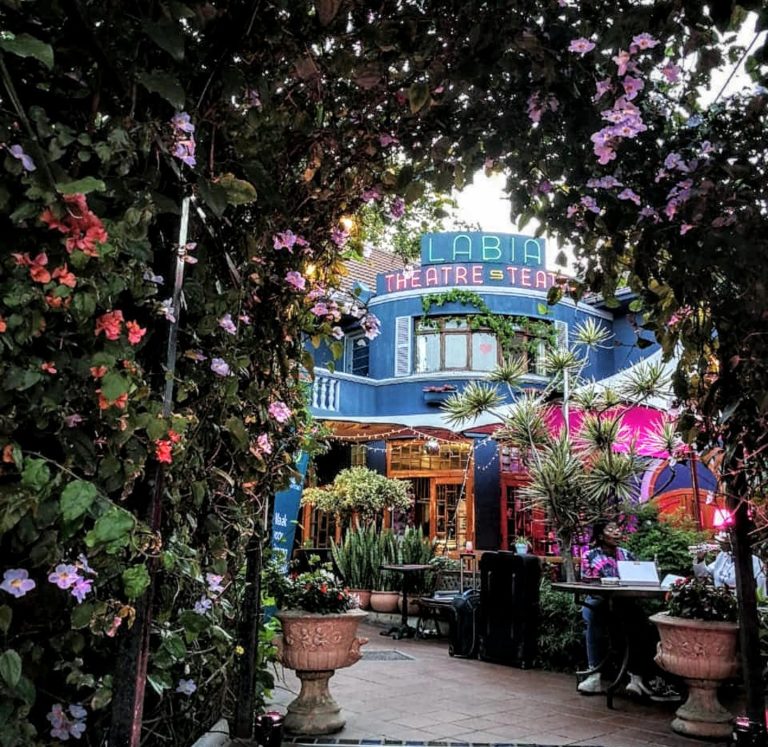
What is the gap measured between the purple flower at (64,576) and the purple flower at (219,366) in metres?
0.72

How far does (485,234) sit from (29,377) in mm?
13981

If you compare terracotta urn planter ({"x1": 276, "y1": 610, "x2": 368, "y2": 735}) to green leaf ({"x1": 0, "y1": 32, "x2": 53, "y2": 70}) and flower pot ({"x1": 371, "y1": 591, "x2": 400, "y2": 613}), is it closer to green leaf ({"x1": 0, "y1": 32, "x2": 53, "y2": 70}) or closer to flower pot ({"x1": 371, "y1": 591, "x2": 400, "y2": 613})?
green leaf ({"x1": 0, "y1": 32, "x2": 53, "y2": 70})

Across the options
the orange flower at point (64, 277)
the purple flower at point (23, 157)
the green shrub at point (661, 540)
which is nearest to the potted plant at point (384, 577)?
the green shrub at point (661, 540)

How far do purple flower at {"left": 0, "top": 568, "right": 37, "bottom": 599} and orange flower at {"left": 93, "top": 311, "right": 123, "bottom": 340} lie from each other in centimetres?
45

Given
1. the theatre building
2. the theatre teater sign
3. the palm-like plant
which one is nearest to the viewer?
the palm-like plant

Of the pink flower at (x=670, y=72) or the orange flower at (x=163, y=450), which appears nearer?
the orange flower at (x=163, y=450)

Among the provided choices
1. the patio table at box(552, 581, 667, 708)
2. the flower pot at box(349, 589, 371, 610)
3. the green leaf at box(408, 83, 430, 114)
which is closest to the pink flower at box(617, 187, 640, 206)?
the green leaf at box(408, 83, 430, 114)

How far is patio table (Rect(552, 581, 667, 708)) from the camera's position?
509 cm

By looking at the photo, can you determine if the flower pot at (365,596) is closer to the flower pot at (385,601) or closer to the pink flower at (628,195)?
the flower pot at (385,601)

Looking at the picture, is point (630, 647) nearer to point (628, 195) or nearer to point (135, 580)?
point (628, 195)

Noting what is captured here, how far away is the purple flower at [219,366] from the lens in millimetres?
1952

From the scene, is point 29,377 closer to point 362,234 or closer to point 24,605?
point 24,605

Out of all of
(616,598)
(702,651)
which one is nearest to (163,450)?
(702,651)

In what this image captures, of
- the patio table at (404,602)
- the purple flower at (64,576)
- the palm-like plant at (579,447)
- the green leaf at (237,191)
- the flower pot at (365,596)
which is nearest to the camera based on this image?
the purple flower at (64,576)
